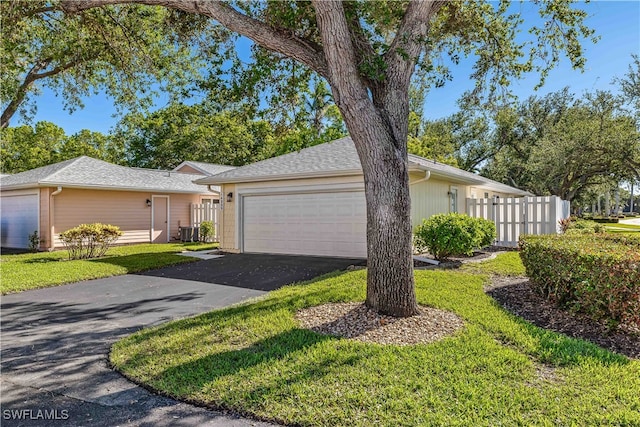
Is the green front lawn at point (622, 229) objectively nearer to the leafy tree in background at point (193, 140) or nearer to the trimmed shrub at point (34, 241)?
the leafy tree in background at point (193, 140)

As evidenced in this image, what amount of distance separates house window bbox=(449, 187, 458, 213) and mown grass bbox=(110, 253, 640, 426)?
8.93 meters

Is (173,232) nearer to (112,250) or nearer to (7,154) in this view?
(112,250)

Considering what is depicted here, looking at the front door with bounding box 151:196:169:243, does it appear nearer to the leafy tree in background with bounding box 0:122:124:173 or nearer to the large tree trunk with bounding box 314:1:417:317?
the large tree trunk with bounding box 314:1:417:317

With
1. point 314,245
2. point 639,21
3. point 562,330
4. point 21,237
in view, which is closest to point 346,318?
point 562,330

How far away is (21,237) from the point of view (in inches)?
645

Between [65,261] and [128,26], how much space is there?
23.7 ft

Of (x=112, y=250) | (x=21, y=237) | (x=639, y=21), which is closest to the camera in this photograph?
(x=639, y=21)

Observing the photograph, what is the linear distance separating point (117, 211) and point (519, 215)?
1627cm

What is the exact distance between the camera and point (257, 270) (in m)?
10.0

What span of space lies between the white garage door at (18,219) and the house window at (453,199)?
16.0m

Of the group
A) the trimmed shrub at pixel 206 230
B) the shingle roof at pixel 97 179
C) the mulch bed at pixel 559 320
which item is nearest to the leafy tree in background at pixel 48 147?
the shingle roof at pixel 97 179

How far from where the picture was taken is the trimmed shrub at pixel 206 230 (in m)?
18.2

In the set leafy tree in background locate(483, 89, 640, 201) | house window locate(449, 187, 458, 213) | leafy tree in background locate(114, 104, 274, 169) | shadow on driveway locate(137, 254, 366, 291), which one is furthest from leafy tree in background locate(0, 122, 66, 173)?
leafy tree in background locate(483, 89, 640, 201)

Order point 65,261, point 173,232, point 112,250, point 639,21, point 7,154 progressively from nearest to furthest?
1. point 639,21
2. point 65,261
3. point 112,250
4. point 173,232
5. point 7,154
